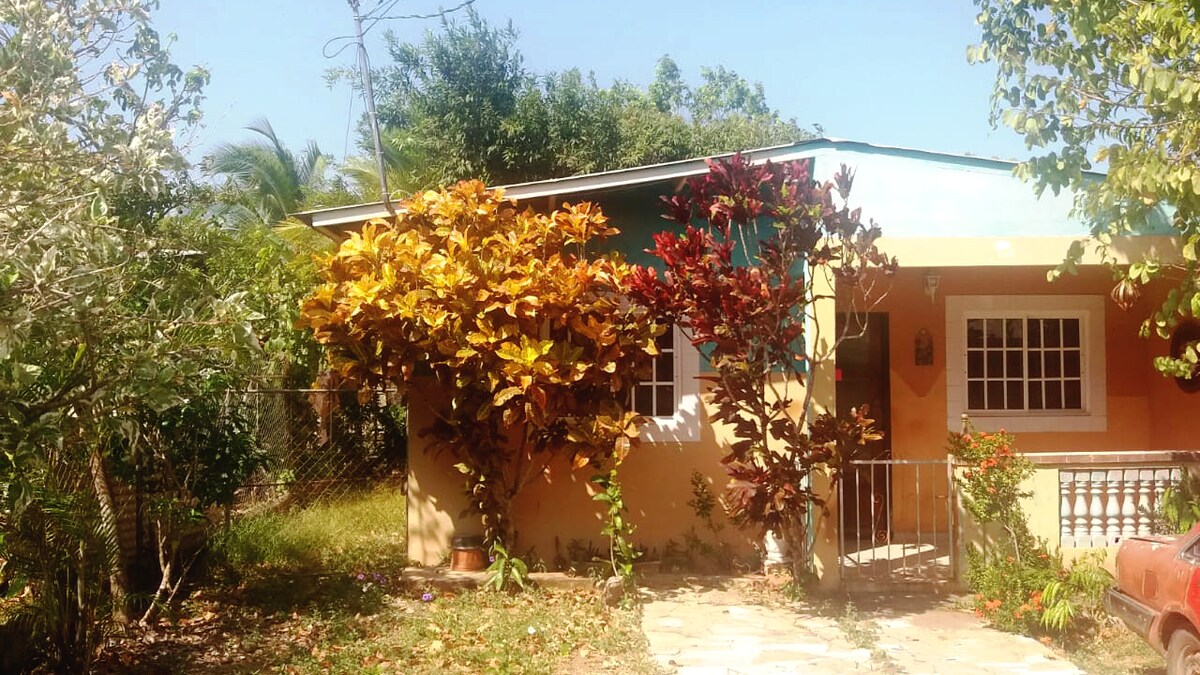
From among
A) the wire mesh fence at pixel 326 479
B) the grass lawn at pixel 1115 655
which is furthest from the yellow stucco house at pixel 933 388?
the wire mesh fence at pixel 326 479

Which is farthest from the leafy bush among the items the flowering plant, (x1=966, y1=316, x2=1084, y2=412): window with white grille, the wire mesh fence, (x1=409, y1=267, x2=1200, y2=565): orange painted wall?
the wire mesh fence

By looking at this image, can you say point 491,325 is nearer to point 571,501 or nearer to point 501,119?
point 571,501

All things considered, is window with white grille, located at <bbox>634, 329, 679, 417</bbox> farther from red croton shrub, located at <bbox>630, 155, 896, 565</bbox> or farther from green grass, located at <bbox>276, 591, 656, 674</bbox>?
green grass, located at <bbox>276, 591, 656, 674</bbox>

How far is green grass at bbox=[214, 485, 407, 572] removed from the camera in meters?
8.18

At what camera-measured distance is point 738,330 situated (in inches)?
268

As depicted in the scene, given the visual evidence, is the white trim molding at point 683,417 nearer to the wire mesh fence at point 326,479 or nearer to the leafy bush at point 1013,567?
the leafy bush at point 1013,567

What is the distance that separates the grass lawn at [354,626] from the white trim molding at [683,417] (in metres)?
1.59

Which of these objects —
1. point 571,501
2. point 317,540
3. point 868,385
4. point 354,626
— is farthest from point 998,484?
point 317,540

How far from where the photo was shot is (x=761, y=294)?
264 inches

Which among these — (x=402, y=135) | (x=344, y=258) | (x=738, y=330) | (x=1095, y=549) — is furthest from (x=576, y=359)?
(x=402, y=135)

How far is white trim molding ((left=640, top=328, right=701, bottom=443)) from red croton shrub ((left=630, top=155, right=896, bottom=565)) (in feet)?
4.23

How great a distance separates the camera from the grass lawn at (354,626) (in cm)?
598

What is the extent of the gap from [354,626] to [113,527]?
1.74 meters

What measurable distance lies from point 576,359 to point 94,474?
Answer: 342 cm
